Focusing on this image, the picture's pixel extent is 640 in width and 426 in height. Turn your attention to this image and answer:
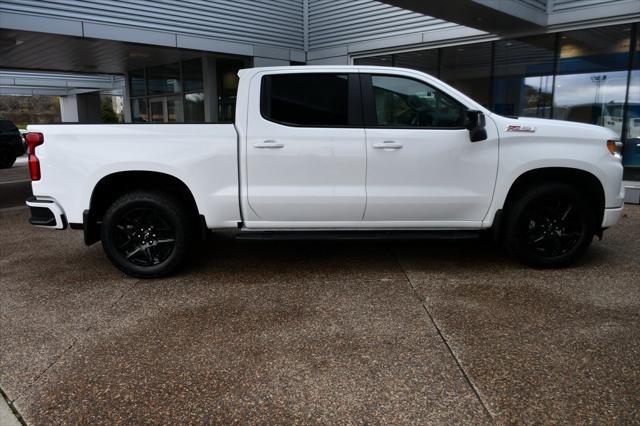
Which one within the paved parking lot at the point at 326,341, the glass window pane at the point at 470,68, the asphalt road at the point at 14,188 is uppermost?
the glass window pane at the point at 470,68

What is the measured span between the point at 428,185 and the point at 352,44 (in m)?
A: 9.70

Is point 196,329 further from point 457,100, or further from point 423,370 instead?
point 457,100

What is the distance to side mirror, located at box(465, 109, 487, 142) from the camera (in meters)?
4.40

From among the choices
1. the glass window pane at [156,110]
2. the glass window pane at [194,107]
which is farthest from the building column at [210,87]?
the glass window pane at [156,110]

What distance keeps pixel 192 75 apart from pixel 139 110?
419cm

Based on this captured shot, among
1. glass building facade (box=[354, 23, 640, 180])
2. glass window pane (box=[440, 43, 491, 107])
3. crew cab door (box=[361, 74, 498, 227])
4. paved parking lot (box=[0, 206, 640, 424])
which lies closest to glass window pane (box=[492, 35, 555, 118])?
glass building facade (box=[354, 23, 640, 180])

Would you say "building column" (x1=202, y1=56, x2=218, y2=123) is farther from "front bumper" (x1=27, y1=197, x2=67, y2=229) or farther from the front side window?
the front side window

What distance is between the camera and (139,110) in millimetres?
18922

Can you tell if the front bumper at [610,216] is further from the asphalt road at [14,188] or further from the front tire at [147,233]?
the asphalt road at [14,188]

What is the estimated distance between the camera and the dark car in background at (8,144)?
17.4 meters

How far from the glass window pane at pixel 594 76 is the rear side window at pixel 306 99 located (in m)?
7.30

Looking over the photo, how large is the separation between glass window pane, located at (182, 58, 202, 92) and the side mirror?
12.6m

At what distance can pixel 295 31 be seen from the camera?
1441 centimetres

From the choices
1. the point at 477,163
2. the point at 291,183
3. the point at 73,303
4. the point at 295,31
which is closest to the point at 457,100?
the point at 477,163
